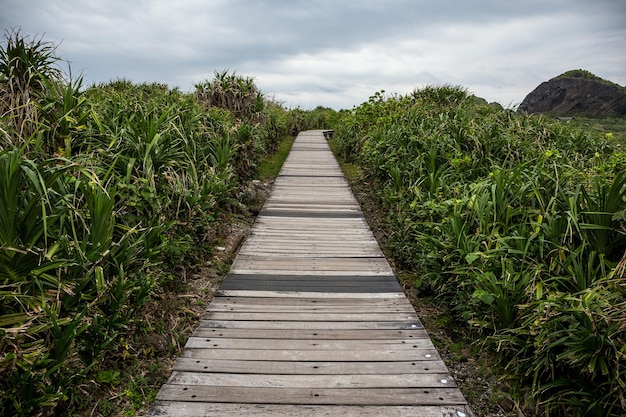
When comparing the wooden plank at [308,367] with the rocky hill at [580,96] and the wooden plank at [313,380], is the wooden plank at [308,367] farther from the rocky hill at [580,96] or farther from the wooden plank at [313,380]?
the rocky hill at [580,96]

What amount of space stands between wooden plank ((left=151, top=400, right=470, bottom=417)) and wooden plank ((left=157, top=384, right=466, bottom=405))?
3 centimetres

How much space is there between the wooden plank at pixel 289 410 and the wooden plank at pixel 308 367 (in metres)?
0.29

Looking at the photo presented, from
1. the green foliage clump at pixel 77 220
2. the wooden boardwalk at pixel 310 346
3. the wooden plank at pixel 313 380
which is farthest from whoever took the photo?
the wooden plank at pixel 313 380

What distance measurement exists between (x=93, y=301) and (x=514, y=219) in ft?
10.3

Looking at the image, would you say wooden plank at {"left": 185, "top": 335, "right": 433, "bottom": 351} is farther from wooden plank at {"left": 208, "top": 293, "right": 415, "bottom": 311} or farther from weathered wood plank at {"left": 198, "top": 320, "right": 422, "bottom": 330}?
wooden plank at {"left": 208, "top": 293, "right": 415, "bottom": 311}

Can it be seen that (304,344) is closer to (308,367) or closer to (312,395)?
(308,367)

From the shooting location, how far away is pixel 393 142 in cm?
727

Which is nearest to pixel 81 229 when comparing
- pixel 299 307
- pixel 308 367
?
pixel 299 307

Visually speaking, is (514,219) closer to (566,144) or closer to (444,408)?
(444,408)

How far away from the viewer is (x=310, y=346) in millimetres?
2840

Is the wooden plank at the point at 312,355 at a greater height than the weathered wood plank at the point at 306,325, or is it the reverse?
the weathered wood plank at the point at 306,325

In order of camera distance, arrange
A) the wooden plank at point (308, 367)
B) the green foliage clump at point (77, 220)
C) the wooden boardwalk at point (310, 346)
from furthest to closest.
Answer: the wooden plank at point (308, 367), the wooden boardwalk at point (310, 346), the green foliage clump at point (77, 220)

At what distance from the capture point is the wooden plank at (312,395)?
7.61 ft

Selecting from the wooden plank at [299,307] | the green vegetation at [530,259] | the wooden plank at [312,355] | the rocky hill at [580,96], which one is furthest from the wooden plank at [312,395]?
the rocky hill at [580,96]
